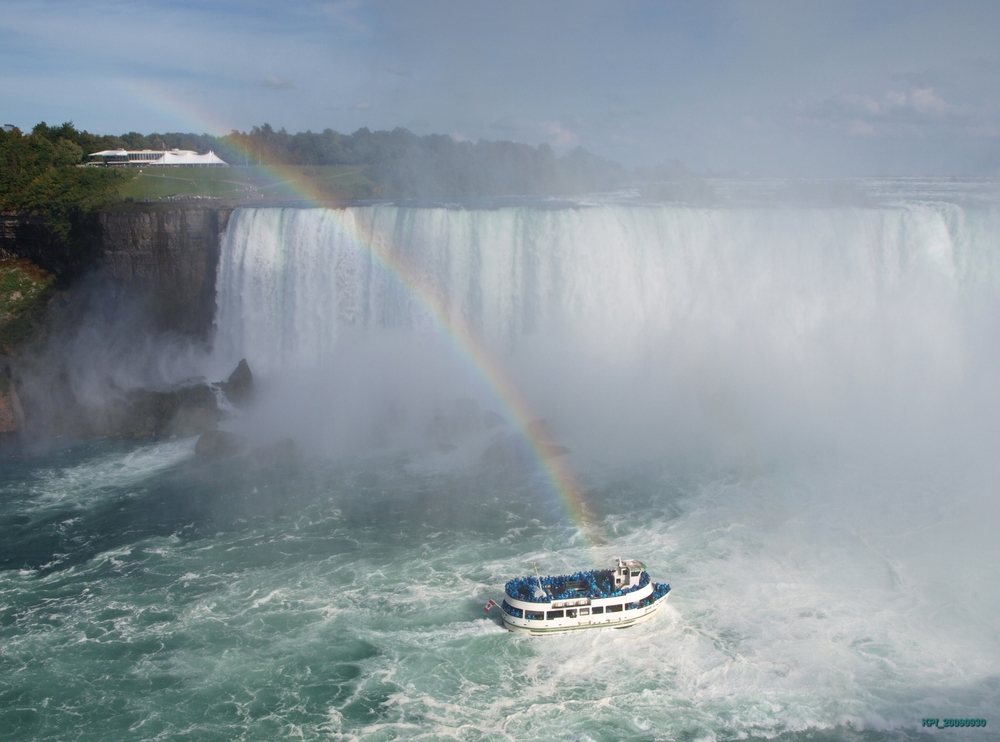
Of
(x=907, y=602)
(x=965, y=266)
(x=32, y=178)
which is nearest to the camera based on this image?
(x=907, y=602)

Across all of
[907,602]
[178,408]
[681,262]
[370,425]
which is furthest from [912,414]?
[178,408]

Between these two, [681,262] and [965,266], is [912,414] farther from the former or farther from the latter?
[681,262]

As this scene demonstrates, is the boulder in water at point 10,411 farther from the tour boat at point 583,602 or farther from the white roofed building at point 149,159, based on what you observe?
the white roofed building at point 149,159

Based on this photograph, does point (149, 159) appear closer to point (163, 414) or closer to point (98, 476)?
point (163, 414)

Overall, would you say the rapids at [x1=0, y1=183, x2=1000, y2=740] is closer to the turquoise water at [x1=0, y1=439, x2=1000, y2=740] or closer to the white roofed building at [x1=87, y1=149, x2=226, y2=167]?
the turquoise water at [x1=0, y1=439, x2=1000, y2=740]

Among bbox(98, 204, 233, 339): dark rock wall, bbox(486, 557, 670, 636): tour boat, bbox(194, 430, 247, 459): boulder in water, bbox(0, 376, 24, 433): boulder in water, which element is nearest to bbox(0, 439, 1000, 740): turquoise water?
bbox(486, 557, 670, 636): tour boat

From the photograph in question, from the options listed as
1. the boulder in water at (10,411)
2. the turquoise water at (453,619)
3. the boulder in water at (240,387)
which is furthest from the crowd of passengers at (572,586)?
the boulder in water at (10,411)

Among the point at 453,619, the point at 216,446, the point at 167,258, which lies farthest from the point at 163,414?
the point at 453,619
